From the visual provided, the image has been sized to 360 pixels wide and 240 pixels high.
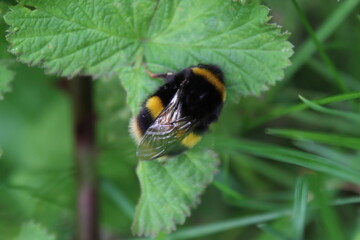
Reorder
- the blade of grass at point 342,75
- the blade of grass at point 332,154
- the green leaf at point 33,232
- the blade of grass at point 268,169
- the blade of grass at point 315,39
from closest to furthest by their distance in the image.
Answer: the blade of grass at point 315,39 < the green leaf at point 33,232 < the blade of grass at point 332,154 < the blade of grass at point 342,75 < the blade of grass at point 268,169

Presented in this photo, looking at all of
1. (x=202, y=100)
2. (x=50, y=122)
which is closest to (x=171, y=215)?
(x=202, y=100)

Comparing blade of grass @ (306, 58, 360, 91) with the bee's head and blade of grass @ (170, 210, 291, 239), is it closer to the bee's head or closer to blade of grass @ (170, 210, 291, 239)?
blade of grass @ (170, 210, 291, 239)

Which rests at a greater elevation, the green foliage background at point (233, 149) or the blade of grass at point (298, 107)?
the blade of grass at point (298, 107)

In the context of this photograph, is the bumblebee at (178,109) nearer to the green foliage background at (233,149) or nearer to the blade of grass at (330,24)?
the green foliage background at (233,149)

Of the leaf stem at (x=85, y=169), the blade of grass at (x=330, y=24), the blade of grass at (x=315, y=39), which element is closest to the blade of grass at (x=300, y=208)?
the blade of grass at (x=315, y=39)

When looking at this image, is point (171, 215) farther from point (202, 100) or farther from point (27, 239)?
point (27, 239)

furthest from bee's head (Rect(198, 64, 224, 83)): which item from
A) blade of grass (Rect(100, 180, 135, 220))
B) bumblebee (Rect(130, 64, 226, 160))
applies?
blade of grass (Rect(100, 180, 135, 220))
